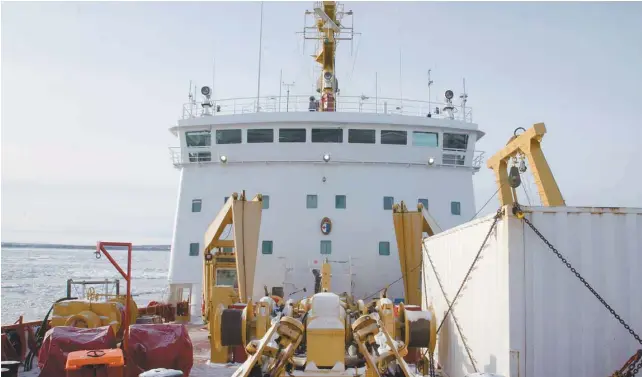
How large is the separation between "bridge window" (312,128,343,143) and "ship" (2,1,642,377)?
0.05m

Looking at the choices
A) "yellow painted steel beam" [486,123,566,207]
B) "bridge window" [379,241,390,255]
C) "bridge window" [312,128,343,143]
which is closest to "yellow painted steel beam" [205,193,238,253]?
"bridge window" [312,128,343,143]

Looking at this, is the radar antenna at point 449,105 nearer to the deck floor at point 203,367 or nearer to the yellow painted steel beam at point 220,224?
the yellow painted steel beam at point 220,224

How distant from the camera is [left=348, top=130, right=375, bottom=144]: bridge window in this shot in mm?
18156

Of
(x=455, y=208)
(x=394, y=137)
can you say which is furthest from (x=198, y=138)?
(x=455, y=208)

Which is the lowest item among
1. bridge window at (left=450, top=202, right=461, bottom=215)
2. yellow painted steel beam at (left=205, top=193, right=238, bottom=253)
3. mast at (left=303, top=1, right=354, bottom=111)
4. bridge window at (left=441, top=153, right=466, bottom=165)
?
yellow painted steel beam at (left=205, top=193, right=238, bottom=253)

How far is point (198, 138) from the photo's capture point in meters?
19.1

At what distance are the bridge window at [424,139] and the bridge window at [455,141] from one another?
398mm

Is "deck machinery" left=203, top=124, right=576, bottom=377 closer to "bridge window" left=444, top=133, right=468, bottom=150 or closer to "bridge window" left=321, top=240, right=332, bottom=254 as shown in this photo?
"bridge window" left=321, top=240, right=332, bottom=254

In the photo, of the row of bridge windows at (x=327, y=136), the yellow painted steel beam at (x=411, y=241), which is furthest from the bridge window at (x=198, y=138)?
the yellow painted steel beam at (x=411, y=241)

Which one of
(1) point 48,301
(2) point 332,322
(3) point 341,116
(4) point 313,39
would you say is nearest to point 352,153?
(3) point 341,116

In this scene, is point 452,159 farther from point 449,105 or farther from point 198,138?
point 198,138

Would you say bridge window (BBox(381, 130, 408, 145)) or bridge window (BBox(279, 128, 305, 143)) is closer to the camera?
bridge window (BBox(279, 128, 305, 143))

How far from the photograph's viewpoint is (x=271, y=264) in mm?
17156

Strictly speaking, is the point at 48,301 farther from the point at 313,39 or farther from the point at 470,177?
the point at 470,177
